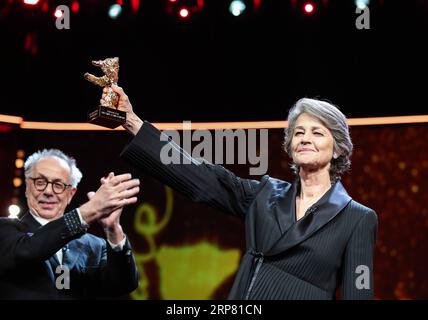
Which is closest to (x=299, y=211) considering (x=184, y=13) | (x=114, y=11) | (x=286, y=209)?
(x=286, y=209)

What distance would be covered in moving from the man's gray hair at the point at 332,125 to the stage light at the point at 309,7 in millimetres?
1834

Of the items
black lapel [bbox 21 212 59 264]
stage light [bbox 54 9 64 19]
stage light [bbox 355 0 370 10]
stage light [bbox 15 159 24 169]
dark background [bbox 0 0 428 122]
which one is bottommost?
black lapel [bbox 21 212 59 264]

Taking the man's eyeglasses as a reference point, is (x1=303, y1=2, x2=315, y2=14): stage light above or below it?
above

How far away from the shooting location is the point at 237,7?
3.65 metres

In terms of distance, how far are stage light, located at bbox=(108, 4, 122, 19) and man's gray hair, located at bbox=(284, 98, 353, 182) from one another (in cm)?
206

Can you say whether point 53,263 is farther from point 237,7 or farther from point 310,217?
point 237,7

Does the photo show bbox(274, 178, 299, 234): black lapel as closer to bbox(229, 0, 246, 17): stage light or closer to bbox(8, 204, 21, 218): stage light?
bbox(229, 0, 246, 17): stage light

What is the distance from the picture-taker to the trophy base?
1771 mm

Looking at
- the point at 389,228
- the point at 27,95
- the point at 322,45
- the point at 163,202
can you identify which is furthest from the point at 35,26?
the point at 389,228

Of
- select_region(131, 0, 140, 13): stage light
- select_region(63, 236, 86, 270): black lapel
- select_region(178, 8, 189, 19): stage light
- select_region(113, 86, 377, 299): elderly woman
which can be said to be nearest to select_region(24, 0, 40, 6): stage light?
select_region(131, 0, 140, 13): stage light

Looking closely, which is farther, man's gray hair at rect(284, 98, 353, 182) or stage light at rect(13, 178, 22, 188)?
stage light at rect(13, 178, 22, 188)

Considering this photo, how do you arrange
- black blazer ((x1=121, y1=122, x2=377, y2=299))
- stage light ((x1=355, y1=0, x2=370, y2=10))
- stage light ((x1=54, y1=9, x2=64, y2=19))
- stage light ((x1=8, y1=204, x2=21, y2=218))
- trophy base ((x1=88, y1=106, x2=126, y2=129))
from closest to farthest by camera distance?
black blazer ((x1=121, y1=122, x2=377, y2=299)) → trophy base ((x1=88, y1=106, x2=126, y2=129)) → stage light ((x1=355, y1=0, x2=370, y2=10)) → stage light ((x1=54, y1=9, x2=64, y2=19)) → stage light ((x1=8, y1=204, x2=21, y2=218))

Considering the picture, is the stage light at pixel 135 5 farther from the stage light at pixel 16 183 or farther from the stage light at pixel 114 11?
the stage light at pixel 16 183
